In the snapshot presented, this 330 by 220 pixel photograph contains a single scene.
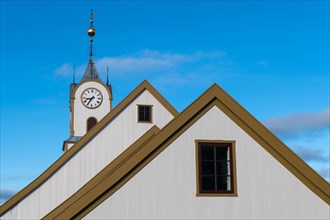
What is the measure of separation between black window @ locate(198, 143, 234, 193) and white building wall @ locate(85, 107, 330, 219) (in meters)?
0.20

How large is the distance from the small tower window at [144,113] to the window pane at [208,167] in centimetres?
945

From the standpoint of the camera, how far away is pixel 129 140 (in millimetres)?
25438

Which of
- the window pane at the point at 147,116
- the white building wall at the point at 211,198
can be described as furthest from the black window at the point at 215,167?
the window pane at the point at 147,116

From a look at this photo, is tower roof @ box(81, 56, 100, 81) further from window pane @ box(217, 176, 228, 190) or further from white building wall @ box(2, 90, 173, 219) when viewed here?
window pane @ box(217, 176, 228, 190)

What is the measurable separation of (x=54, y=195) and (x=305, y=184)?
38.3ft

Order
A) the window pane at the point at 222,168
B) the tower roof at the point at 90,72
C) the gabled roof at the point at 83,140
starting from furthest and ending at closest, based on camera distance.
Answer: the tower roof at the point at 90,72
the gabled roof at the point at 83,140
the window pane at the point at 222,168

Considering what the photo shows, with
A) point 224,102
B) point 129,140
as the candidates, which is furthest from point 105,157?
point 224,102

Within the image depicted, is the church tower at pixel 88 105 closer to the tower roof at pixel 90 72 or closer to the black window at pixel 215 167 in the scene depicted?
the tower roof at pixel 90 72

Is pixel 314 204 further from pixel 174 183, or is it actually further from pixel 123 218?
pixel 123 218

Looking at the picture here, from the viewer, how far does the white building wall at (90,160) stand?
24.2 m

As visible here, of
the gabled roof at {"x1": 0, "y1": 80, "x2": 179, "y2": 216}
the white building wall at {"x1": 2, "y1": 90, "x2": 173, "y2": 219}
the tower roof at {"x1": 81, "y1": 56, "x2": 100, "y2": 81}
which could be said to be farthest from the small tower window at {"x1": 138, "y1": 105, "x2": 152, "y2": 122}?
the tower roof at {"x1": 81, "y1": 56, "x2": 100, "y2": 81}

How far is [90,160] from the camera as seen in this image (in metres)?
25.2

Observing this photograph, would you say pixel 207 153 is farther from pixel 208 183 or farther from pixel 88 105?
pixel 88 105

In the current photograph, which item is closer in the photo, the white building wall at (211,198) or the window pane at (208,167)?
the white building wall at (211,198)
